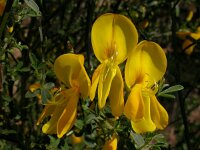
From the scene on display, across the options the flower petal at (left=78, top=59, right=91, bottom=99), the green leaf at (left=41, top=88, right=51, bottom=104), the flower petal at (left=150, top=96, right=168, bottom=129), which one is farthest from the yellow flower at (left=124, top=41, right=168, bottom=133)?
the green leaf at (left=41, top=88, right=51, bottom=104)

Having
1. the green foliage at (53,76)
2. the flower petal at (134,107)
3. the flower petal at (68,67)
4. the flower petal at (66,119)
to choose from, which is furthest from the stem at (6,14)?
the flower petal at (134,107)

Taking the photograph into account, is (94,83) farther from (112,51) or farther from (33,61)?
(33,61)

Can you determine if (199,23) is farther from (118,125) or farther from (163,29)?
(118,125)

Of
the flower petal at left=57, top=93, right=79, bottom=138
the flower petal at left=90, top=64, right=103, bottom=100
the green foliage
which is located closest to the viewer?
the flower petal at left=90, top=64, right=103, bottom=100

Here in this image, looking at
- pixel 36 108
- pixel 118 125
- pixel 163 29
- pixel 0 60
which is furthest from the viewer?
pixel 163 29

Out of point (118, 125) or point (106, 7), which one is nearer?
point (118, 125)

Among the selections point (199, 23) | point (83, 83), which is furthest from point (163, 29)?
point (83, 83)

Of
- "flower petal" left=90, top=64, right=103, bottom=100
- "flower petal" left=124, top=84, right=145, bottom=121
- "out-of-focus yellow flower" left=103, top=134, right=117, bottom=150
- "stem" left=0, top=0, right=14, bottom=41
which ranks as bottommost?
"out-of-focus yellow flower" left=103, top=134, right=117, bottom=150

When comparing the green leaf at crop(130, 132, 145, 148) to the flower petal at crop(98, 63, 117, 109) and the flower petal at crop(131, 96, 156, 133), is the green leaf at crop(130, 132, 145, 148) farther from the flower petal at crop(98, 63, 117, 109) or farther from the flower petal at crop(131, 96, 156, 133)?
the flower petal at crop(98, 63, 117, 109)
